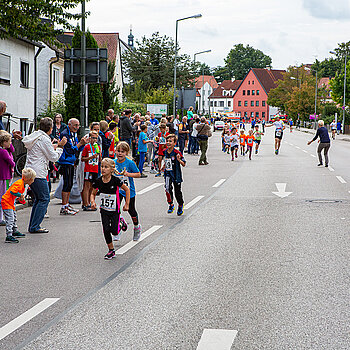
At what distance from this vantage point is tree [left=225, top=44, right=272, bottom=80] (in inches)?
6235

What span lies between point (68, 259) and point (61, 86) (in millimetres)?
32125

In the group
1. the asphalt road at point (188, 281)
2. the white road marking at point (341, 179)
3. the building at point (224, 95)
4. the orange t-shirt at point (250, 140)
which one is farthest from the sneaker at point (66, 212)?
the building at point (224, 95)

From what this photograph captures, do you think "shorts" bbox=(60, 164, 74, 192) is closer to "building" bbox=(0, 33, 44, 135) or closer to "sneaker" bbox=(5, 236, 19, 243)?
"sneaker" bbox=(5, 236, 19, 243)

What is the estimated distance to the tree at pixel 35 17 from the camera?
48.5 ft

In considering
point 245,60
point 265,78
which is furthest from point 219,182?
point 245,60

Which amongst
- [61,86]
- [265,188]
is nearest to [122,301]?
[265,188]

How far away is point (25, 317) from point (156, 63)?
64234 millimetres

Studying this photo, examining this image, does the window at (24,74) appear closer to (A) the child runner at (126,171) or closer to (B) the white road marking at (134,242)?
(B) the white road marking at (134,242)

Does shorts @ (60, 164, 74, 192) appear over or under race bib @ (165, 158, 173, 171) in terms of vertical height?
under

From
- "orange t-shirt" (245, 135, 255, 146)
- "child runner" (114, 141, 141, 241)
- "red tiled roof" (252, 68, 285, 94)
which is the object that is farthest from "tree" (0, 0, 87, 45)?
"red tiled roof" (252, 68, 285, 94)

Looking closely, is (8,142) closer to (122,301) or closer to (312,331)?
(122,301)

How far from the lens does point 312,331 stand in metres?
5.00

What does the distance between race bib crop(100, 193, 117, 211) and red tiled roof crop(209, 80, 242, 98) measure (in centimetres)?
15478

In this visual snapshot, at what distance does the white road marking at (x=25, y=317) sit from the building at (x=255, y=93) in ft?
478
